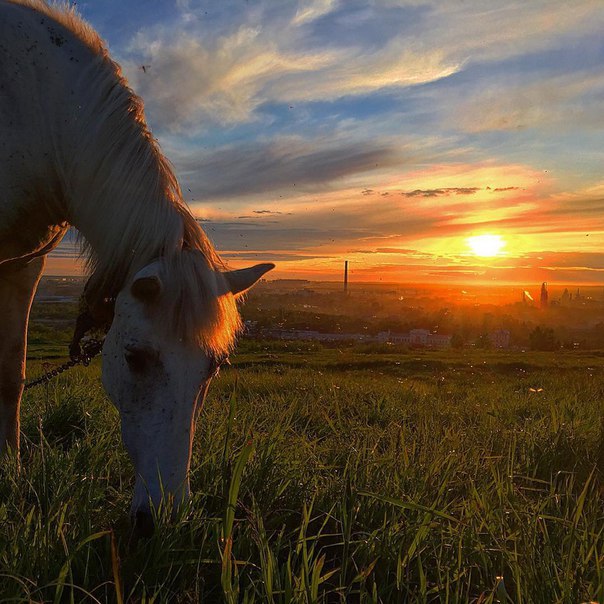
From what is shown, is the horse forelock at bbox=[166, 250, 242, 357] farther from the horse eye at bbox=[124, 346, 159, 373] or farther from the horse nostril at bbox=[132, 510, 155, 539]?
the horse nostril at bbox=[132, 510, 155, 539]

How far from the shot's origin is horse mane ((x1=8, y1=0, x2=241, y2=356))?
2666 mm

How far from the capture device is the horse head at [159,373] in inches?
100

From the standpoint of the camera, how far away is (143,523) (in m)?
2.41

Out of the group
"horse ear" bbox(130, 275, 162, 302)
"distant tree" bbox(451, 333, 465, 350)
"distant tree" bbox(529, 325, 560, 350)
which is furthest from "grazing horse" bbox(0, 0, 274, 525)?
"distant tree" bbox(529, 325, 560, 350)

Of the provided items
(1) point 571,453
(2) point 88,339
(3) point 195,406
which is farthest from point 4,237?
(1) point 571,453

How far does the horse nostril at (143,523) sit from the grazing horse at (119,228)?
0.01 metres

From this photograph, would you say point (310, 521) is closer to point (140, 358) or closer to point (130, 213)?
point (140, 358)

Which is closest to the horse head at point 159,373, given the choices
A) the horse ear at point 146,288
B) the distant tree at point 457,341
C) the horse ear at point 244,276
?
the horse ear at point 146,288

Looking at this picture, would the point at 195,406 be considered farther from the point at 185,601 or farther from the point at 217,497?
the point at 185,601

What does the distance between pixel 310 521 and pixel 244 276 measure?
52.4 inches

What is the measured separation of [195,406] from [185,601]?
0.91 m

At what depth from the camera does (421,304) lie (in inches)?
Result: 2208

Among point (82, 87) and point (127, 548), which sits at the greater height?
point (82, 87)

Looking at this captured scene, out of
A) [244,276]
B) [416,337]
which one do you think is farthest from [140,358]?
[416,337]
